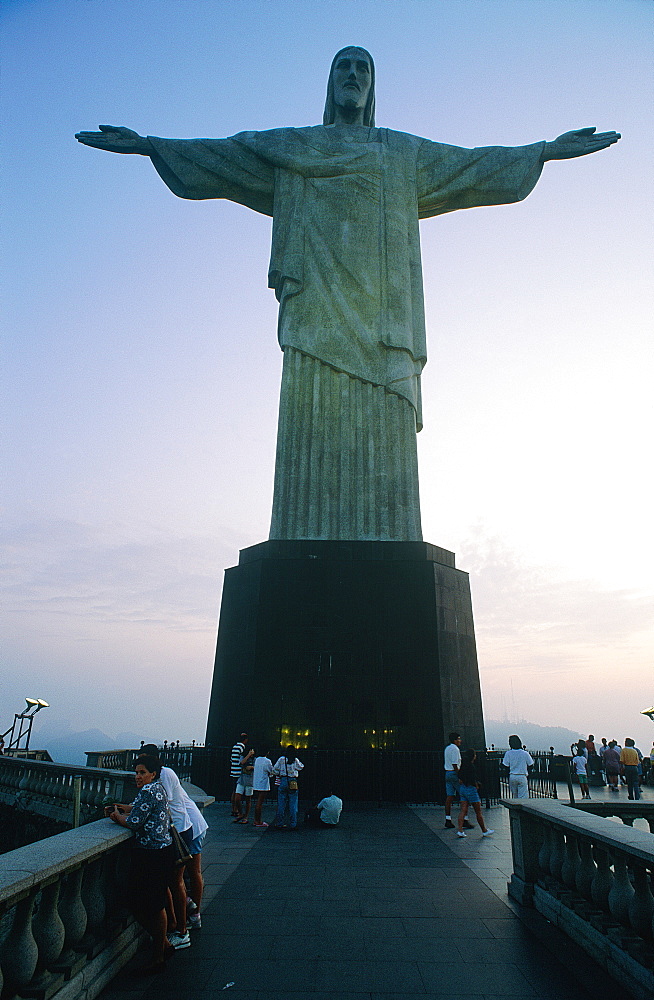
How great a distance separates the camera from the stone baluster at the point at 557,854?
218 inches

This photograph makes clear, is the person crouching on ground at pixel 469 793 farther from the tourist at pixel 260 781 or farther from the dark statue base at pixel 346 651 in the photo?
the tourist at pixel 260 781

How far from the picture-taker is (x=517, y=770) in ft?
34.7

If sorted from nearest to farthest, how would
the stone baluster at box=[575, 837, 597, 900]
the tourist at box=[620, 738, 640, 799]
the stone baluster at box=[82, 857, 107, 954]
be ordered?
the stone baluster at box=[82, 857, 107, 954] → the stone baluster at box=[575, 837, 597, 900] → the tourist at box=[620, 738, 640, 799]

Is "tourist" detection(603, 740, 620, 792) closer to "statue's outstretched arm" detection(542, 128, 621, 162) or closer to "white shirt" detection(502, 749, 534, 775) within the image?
"white shirt" detection(502, 749, 534, 775)

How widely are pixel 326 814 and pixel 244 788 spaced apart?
1568 mm

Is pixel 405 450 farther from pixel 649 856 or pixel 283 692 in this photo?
pixel 649 856

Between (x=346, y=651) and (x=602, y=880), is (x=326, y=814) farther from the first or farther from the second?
(x=602, y=880)

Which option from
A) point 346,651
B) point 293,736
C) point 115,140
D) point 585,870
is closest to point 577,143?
point 115,140

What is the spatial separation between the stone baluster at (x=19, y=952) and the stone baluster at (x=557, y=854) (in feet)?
14.4

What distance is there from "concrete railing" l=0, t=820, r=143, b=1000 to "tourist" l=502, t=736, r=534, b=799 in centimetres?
740

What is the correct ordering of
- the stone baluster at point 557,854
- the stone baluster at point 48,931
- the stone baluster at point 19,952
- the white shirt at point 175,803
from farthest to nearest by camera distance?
the stone baluster at point 557,854 < the white shirt at point 175,803 < the stone baluster at point 48,931 < the stone baluster at point 19,952

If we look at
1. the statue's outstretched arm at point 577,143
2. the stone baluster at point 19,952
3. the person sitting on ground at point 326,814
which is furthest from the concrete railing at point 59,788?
the statue's outstretched arm at point 577,143

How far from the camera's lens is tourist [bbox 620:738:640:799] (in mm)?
14719

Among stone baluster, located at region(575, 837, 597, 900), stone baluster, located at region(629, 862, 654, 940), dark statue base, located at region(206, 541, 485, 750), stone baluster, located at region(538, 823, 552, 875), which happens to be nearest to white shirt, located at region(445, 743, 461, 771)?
dark statue base, located at region(206, 541, 485, 750)
